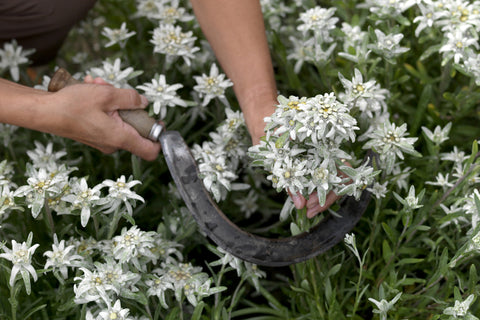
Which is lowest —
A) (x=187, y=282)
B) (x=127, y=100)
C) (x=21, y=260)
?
(x=187, y=282)

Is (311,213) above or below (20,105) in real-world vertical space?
below

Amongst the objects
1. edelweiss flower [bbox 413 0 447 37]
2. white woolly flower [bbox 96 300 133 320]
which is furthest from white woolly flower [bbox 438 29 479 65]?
white woolly flower [bbox 96 300 133 320]

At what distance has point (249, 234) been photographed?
1303 millimetres

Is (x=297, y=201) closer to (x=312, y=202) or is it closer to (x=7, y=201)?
(x=312, y=202)

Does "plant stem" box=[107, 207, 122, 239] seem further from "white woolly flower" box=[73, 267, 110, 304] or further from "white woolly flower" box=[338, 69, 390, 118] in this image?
"white woolly flower" box=[338, 69, 390, 118]

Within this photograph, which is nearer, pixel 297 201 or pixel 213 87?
pixel 297 201

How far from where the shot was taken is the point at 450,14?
1514 millimetres

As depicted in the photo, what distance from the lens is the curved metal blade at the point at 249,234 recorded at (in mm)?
1276

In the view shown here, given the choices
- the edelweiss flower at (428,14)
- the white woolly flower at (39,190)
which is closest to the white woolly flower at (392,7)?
the edelweiss flower at (428,14)

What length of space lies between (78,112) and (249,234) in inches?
20.7

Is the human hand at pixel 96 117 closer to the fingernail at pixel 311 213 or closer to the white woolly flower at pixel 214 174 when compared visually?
the white woolly flower at pixel 214 174

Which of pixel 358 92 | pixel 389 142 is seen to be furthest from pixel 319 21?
pixel 389 142

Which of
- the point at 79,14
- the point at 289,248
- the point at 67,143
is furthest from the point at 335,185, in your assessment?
the point at 79,14

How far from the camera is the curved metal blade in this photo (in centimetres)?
128
